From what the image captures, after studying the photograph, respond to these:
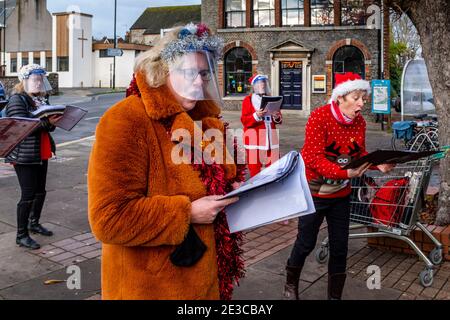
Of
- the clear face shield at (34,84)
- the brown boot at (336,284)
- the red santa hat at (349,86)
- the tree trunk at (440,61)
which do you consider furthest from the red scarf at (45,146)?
the tree trunk at (440,61)

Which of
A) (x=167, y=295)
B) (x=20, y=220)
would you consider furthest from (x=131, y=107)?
(x=20, y=220)

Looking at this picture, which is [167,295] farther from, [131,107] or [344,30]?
[344,30]

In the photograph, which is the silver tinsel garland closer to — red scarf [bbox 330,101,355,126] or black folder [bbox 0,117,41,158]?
red scarf [bbox 330,101,355,126]

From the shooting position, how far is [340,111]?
3.76m

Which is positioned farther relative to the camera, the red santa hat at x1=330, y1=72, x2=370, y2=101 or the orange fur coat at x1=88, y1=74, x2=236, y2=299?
the red santa hat at x1=330, y1=72, x2=370, y2=101

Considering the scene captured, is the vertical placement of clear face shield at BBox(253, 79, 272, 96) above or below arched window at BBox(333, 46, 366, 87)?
below

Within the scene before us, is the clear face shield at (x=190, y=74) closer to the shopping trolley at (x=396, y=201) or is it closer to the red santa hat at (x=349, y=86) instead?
the red santa hat at (x=349, y=86)

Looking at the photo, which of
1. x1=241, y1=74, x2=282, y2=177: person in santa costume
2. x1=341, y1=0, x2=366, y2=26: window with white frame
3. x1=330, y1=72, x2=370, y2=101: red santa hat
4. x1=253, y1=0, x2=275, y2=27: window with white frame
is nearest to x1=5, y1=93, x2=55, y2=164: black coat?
x1=241, y1=74, x2=282, y2=177: person in santa costume

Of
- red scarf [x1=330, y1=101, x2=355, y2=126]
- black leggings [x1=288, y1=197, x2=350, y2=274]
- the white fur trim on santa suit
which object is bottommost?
black leggings [x1=288, y1=197, x2=350, y2=274]

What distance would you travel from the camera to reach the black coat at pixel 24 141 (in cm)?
528

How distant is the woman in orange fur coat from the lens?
6.38 ft

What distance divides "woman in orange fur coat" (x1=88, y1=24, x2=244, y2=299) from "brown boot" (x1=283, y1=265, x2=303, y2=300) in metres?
1.84

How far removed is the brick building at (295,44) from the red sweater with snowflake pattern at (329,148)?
20007 millimetres

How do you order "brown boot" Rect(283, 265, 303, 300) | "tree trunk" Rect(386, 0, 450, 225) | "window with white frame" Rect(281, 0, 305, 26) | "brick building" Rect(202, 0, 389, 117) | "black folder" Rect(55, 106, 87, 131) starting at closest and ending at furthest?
"brown boot" Rect(283, 265, 303, 300), "tree trunk" Rect(386, 0, 450, 225), "black folder" Rect(55, 106, 87, 131), "brick building" Rect(202, 0, 389, 117), "window with white frame" Rect(281, 0, 305, 26)
